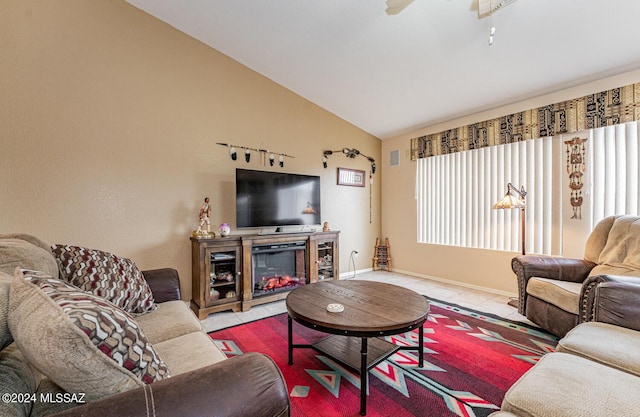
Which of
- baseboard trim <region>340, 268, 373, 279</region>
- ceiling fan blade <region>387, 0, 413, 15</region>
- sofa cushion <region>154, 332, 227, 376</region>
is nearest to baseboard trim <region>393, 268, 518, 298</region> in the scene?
baseboard trim <region>340, 268, 373, 279</region>

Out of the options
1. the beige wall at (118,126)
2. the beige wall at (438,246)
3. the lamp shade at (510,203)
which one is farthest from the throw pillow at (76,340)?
the beige wall at (438,246)

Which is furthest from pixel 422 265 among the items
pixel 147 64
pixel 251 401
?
pixel 147 64

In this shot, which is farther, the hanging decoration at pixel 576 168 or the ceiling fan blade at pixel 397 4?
the hanging decoration at pixel 576 168

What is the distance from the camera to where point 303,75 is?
135 inches

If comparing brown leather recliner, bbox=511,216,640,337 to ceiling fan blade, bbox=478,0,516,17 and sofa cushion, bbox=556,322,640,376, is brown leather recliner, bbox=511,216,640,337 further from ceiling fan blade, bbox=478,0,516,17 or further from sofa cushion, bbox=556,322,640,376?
ceiling fan blade, bbox=478,0,516,17

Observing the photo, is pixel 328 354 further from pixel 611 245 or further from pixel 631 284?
pixel 611 245

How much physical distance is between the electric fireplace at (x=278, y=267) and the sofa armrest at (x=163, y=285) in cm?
107

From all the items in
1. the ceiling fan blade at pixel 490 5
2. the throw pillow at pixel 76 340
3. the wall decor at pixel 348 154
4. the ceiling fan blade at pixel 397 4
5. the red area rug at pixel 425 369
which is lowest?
the red area rug at pixel 425 369

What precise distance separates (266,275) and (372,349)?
5.99 ft

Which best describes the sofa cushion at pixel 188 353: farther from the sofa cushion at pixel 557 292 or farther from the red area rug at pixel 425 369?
the sofa cushion at pixel 557 292

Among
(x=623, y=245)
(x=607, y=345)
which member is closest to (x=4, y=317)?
(x=607, y=345)

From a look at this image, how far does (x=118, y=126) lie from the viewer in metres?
2.64

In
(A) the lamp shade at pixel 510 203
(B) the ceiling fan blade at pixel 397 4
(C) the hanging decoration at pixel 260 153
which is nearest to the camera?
(B) the ceiling fan blade at pixel 397 4

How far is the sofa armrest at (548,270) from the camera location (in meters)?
Result: 2.33
